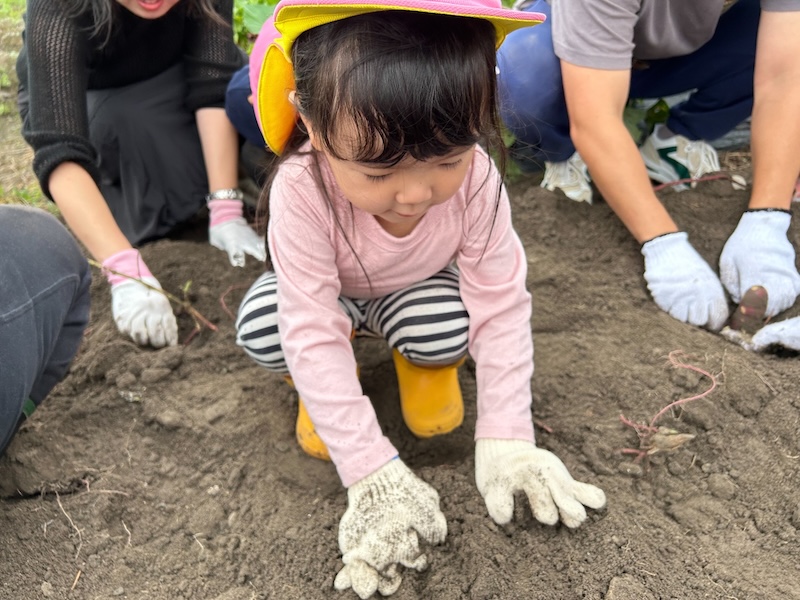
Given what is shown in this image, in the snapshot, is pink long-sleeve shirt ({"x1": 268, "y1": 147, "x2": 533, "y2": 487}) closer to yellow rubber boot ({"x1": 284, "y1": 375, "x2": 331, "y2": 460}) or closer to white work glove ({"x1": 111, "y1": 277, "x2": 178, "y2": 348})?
yellow rubber boot ({"x1": 284, "y1": 375, "x2": 331, "y2": 460})

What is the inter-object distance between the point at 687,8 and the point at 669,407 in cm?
103

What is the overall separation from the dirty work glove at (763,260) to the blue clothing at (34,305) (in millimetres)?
1480

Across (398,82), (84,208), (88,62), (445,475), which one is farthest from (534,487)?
(88,62)

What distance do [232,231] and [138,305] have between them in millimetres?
448

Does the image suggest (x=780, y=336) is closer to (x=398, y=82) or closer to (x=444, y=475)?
(x=444, y=475)

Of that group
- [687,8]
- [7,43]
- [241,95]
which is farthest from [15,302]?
[7,43]

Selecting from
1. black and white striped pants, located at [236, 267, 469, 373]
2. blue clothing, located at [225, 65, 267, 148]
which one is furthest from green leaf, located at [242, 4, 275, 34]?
black and white striped pants, located at [236, 267, 469, 373]

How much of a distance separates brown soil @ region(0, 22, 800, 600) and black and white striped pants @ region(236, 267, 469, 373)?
210 mm

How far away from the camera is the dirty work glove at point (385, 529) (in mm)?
1045

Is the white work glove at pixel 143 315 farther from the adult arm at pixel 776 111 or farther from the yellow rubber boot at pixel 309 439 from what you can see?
the adult arm at pixel 776 111

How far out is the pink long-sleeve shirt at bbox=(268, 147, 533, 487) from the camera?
114cm

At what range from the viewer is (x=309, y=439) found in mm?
1379

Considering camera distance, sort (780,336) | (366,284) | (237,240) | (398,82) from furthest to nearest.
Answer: (237,240) < (780,336) < (366,284) < (398,82)

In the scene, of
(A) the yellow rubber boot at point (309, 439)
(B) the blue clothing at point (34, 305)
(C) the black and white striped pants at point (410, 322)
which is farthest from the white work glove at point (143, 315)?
(A) the yellow rubber boot at point (309, 439)
